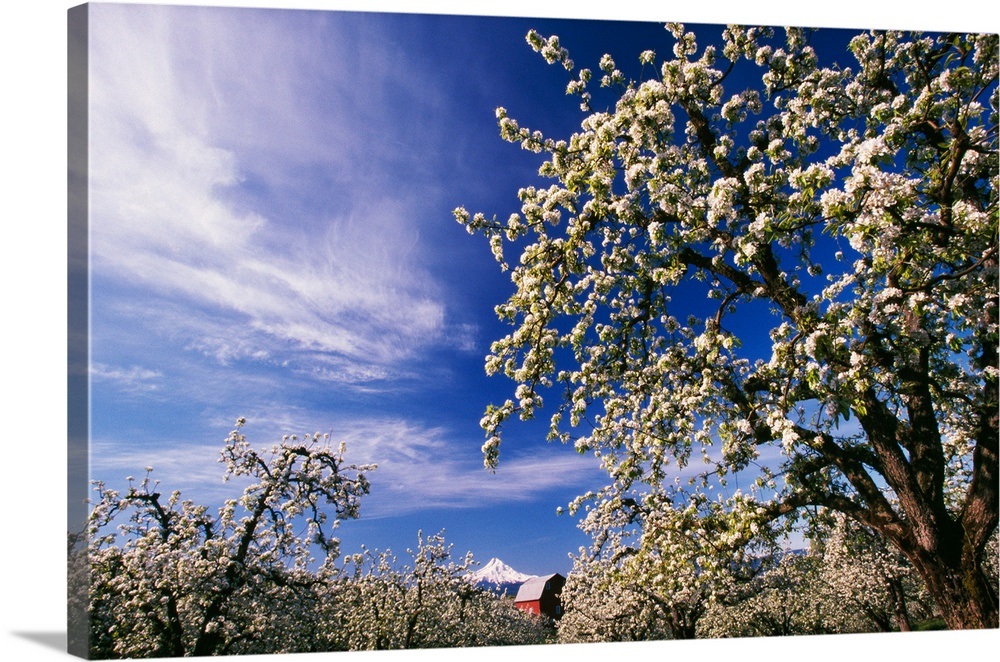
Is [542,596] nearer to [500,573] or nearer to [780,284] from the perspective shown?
[500,573]

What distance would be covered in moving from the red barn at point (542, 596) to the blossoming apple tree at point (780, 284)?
2.08m

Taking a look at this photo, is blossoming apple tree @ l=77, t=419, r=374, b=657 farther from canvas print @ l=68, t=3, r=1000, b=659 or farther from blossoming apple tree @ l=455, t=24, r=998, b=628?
blossoming apple tree @ l=455, t=24, r=998, b=628

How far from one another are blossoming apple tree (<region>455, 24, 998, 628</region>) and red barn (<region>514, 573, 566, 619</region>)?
2085mm

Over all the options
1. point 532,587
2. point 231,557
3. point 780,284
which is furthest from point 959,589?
point 231,557

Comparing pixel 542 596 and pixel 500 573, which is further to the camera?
pixel 542 596

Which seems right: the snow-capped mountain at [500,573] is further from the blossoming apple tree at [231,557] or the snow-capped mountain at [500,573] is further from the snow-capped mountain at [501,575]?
the blossoming apple tree at [231,557]

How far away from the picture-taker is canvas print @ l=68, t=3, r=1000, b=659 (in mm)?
4629

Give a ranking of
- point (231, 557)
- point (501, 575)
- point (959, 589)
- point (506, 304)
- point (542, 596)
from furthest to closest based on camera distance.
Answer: point (542, 596)
point (501, 575)
point (231, 557)
point (506, 304)
point (959, 589)

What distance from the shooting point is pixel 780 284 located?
4.90m

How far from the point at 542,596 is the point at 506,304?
5532 mm

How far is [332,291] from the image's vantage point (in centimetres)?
583

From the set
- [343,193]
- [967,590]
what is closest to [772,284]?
[967,590]

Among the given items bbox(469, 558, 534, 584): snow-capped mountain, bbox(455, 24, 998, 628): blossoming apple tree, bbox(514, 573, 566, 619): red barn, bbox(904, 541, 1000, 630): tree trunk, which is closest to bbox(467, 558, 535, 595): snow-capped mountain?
bbox(469, 558, 534, 584): snow-capped mountain

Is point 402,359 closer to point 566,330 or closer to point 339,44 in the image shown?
point 566,330
